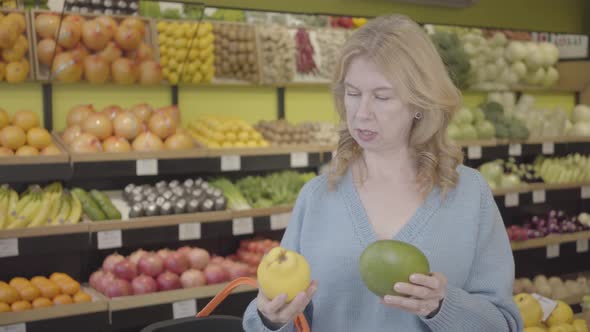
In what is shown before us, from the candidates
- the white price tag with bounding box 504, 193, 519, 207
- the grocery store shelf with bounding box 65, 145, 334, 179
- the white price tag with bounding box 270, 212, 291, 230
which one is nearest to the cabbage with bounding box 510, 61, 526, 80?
the white price tag with bounding box 504, 193, 519, 207

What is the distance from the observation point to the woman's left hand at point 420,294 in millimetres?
1359

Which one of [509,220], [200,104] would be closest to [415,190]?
[200,104]

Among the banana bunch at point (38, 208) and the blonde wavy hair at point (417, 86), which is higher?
the blonde wavy hair at point (417, 86)

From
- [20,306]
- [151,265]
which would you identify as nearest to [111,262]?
[151,265]

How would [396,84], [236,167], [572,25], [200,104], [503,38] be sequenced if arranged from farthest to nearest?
[572,25] < [503,38] < [200,104] < [236,167] < [396,84]

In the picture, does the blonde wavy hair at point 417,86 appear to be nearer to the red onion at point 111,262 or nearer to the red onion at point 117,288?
the red onion at point 117,288

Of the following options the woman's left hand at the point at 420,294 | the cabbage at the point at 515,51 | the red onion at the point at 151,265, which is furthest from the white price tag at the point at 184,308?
the cabbage at the point at 515,51

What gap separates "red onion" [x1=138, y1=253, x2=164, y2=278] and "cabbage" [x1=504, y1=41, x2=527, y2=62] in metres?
3.46

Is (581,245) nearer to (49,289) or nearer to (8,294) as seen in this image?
(49,289)

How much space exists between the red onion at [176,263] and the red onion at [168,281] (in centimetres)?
4

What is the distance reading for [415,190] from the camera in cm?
171

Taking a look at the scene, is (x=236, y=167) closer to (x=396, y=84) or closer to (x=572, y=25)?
(x=396, y=84)

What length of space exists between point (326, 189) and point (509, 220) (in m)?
4.26

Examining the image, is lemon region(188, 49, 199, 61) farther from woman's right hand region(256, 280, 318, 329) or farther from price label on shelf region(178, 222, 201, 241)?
woman's right hand region(256, 280, 318, 329)
